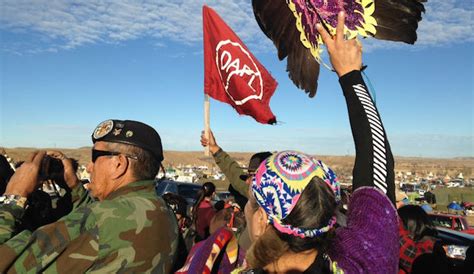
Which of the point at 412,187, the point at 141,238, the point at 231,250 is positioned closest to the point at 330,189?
the point at 231,250

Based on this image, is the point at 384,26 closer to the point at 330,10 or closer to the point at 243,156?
the point at 330,10

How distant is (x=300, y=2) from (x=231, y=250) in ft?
4.41

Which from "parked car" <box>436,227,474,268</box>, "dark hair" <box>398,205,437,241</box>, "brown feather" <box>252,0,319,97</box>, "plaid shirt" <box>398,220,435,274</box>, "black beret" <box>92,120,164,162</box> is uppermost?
"brown feather" <box>252,0,319,97</box>

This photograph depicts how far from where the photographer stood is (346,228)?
163 centimetres

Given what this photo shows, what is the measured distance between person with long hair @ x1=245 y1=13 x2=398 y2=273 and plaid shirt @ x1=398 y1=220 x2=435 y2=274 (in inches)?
138

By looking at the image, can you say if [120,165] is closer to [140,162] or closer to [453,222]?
[140,162]

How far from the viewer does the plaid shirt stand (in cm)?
484

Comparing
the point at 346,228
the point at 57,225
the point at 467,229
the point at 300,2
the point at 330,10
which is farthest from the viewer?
the point at 467,229

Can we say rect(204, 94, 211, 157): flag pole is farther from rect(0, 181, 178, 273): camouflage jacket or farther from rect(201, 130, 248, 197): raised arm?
rect(0, 181, 178, 273): camouflage jacket

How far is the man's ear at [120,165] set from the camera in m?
2.50

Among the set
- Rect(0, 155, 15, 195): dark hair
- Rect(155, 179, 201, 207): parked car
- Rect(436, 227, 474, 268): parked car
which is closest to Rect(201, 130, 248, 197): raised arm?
Rect(0, 155, 15, 195): dark hair

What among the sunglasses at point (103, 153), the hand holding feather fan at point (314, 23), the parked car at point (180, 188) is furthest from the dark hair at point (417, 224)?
the parked car at point (180, 188)

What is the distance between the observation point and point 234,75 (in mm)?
5645

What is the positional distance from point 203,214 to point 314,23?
611 centimetres
